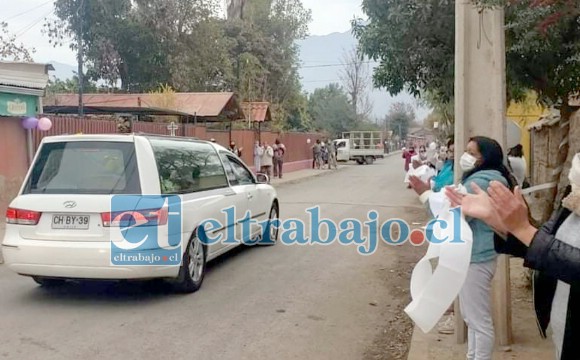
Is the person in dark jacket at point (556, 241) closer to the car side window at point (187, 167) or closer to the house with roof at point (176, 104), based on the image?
the car side window at point (187, 167)

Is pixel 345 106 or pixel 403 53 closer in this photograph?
pixel 403 53

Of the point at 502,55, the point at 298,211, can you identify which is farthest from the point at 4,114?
the point at 502,55

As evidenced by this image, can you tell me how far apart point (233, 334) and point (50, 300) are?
2337 millimetres

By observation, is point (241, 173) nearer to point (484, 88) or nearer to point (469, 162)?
point (484, 88)

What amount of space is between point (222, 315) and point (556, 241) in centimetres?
434

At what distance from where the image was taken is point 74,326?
5.70 metres

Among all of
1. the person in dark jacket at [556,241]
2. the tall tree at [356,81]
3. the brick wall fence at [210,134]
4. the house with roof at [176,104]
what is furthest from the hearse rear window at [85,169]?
the tall tree at [356,81]

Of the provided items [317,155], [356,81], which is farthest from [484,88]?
[356,81]

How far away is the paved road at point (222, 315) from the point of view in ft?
16.8

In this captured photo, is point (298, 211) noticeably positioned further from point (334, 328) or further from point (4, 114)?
point (334, 328)

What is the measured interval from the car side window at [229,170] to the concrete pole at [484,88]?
4182 millimetres

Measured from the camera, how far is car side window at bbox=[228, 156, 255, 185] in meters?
8.94

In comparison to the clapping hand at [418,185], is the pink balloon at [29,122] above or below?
above

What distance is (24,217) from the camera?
20.9 feet
